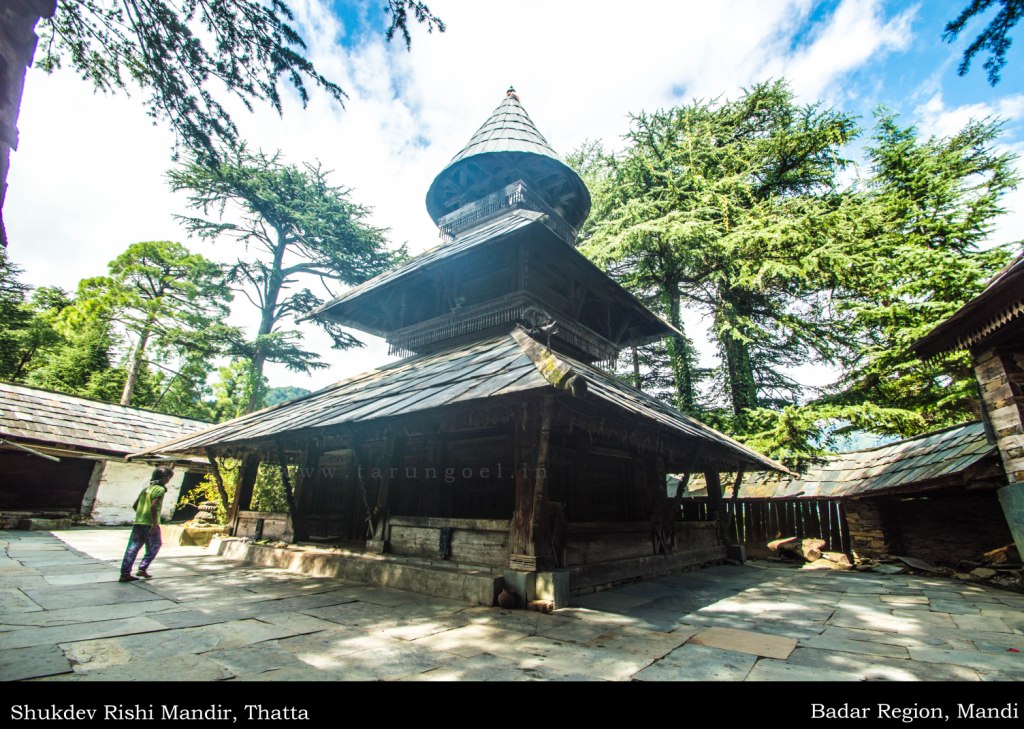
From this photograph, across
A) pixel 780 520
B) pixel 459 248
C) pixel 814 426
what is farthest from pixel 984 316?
pixel 459 248

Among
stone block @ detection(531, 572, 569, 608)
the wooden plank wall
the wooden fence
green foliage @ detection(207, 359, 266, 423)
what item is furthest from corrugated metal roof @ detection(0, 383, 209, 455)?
the wooden fence

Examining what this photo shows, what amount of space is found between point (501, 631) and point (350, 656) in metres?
1.29

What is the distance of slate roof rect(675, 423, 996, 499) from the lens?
8172 mm

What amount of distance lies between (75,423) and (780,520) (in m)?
23.3

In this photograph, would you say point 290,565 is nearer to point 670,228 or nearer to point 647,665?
point 647,665

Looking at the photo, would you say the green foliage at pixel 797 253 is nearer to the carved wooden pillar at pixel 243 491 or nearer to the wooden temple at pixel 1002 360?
the wooden temple at pixel 1002 360

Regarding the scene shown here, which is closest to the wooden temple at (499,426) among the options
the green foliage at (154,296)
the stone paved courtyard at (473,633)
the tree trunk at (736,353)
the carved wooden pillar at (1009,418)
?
the stone paved courtyard at (473,633)

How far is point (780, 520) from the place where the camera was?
1190 cm

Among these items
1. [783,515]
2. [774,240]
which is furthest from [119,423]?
[774,240]

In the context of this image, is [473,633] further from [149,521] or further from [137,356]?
[137,356]

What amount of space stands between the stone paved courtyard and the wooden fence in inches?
185

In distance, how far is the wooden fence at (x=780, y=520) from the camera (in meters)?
10.8

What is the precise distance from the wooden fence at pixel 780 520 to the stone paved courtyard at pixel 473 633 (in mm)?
4698

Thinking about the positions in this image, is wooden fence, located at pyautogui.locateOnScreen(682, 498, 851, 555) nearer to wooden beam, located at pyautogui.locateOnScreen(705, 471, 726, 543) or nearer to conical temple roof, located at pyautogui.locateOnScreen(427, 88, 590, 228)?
wooden beam, located at pyautogui.locateOnScreen(705, 471, 726, 543)
